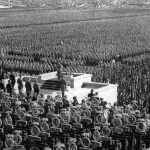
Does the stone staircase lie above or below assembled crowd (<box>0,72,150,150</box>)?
below

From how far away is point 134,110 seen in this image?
61.0 feet

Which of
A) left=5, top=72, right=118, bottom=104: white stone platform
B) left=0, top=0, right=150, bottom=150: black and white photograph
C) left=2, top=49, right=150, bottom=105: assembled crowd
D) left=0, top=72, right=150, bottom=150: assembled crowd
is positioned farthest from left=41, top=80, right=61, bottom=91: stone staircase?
left=0, top=72, right=150, bottom=150: assembled crowd

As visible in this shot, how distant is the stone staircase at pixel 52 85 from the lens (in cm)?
2734

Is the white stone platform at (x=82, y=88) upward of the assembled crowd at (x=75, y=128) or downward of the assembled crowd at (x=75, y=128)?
downward

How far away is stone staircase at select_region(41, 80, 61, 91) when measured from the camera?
2734 centimetres

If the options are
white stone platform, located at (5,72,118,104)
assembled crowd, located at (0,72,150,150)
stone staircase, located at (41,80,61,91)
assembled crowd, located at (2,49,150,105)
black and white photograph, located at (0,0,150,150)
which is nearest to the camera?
assembled crowd, located at (0,72,150,150)

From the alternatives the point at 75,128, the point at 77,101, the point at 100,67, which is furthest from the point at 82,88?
the point at 75,128

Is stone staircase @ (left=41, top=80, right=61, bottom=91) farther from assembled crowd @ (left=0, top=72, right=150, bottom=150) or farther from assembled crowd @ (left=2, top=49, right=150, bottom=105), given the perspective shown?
assembled crowd @ (left=0, top=72, right=150, bottom=150)

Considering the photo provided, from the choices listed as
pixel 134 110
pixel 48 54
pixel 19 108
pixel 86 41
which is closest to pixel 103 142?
pixel 134 110

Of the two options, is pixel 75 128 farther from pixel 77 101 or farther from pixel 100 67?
pixel 100 67

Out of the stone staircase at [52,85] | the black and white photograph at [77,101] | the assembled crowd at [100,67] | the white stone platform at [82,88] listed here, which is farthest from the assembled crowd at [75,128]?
the assembled crowd at [100,67]

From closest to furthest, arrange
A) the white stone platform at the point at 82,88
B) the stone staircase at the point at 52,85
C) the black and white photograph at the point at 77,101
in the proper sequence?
→ the black and white photograph at the point at 77,101, the white stone platform at the point at 82,88, the stone staircase at the point at 52,85

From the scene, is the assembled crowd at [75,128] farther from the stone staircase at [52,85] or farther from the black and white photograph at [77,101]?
the stone staircase at [52,85]

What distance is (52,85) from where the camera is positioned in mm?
27672
